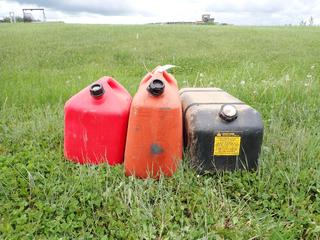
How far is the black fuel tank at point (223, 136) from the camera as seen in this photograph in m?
2.17

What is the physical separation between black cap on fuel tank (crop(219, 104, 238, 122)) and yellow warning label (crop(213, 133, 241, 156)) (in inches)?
3.9

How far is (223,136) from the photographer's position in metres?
2.18

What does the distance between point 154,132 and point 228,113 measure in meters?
0.48

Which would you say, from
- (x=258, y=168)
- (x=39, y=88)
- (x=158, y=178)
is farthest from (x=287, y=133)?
(x=39, y=88)

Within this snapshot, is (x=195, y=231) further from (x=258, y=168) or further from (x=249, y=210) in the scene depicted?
(x=258, y=168)

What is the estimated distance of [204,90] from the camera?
284 cm

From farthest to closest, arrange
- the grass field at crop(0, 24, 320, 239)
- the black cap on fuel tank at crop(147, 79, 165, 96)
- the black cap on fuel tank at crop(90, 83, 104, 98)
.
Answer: the black cap on fuel tank at crop(90, 83, 104, 98), the black cap on fuel tank at crop(147, 79, 165, 96), the grass field at crop(0, 24, 320, 239)

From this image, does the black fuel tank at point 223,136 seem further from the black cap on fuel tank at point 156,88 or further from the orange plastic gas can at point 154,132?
the black cap on fuel tank at point 156,88

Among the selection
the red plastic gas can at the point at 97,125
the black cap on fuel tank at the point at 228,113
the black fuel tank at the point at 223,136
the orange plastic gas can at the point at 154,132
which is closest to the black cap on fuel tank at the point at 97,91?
the red plastic gas can at the point at 97,125

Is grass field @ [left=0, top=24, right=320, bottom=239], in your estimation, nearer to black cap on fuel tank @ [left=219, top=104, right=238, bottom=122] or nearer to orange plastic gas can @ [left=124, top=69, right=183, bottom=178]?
orange plastic gas can @ [left=124, top=69, right=183, bottom=178]

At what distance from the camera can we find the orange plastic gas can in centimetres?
213

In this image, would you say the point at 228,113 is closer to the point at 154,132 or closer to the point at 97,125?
the point at 154,132

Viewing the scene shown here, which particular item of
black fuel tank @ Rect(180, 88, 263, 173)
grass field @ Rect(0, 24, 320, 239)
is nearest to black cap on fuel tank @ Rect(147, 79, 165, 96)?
black fuel tank @ Rect(180, 88, 263, 173)

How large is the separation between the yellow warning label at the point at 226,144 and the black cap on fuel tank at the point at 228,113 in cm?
10
